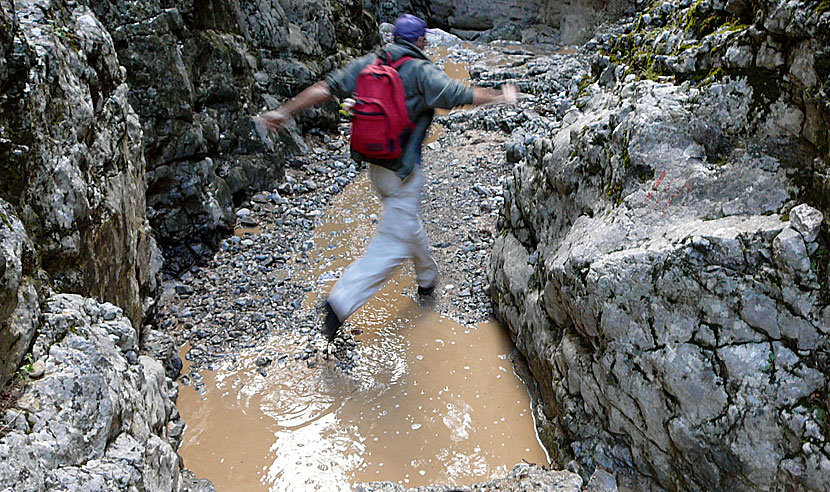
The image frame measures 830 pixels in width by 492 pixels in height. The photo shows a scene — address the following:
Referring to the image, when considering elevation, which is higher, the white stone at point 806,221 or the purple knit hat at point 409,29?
the purple knit hat at point 409,29

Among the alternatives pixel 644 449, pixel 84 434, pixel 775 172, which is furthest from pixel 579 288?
pixel 84 434

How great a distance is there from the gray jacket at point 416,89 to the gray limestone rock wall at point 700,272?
3.12ft

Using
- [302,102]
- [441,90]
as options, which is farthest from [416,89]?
[302,102]

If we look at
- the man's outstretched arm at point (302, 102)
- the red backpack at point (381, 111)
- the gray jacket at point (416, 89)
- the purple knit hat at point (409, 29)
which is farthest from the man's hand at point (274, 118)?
the purple knit hat at point (409, 29)

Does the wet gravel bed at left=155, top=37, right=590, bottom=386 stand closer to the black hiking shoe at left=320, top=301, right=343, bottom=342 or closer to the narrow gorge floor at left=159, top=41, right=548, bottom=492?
the narrow gorge floor at left=159, top=41, right=548, bottom=492

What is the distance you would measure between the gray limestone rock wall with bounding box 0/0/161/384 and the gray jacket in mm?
1750

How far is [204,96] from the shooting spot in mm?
7512

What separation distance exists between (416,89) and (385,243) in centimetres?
124

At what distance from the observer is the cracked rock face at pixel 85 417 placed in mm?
2521

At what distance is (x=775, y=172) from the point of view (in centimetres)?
304

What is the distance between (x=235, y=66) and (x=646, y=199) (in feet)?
21.3

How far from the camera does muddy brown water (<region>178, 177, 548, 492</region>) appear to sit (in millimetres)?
3896

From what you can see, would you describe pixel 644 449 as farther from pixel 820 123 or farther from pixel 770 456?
pixel 820 123

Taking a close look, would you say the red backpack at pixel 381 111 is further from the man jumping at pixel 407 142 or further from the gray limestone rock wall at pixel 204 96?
the gray limestone rock wall at pixel 204 96
